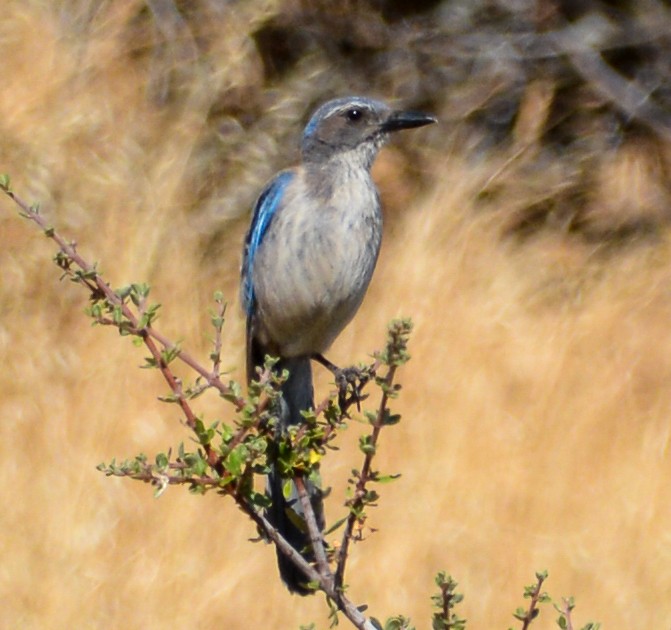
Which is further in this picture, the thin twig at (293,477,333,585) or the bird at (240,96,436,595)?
the bird at (240,96,436,595)

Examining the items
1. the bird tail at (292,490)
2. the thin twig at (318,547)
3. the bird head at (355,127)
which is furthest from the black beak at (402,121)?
the thin twig at (318,547)

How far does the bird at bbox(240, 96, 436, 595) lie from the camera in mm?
3703

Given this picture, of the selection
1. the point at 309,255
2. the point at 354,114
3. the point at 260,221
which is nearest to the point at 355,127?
the point at 354,114

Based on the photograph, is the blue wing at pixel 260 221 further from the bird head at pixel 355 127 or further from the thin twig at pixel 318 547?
the thin twig at pixel 318 547

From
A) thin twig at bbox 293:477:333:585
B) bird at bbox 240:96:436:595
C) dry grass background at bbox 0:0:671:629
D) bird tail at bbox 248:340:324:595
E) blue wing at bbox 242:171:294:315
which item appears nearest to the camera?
thin twig at bbox 293:477:333:585

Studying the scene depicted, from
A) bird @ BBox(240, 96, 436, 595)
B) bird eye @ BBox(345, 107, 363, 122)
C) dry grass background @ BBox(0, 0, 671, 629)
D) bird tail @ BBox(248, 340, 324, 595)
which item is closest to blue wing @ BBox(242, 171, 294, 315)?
bird @ BBox(240, 96, 436, 595)

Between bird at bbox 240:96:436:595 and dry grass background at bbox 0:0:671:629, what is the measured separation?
2.66m

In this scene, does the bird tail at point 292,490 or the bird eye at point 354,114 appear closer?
the bird tail at point 292,490

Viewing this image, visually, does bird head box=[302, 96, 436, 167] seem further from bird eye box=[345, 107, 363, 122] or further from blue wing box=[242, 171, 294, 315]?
blue wing box=[242, 171, 294, 315]

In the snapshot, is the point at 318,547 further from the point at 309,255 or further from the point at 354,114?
the point at 354,114

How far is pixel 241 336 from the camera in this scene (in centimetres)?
670

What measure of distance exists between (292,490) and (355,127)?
102cm

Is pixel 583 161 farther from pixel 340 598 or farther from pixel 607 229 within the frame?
pixel 340 598

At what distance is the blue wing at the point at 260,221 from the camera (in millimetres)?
3854
